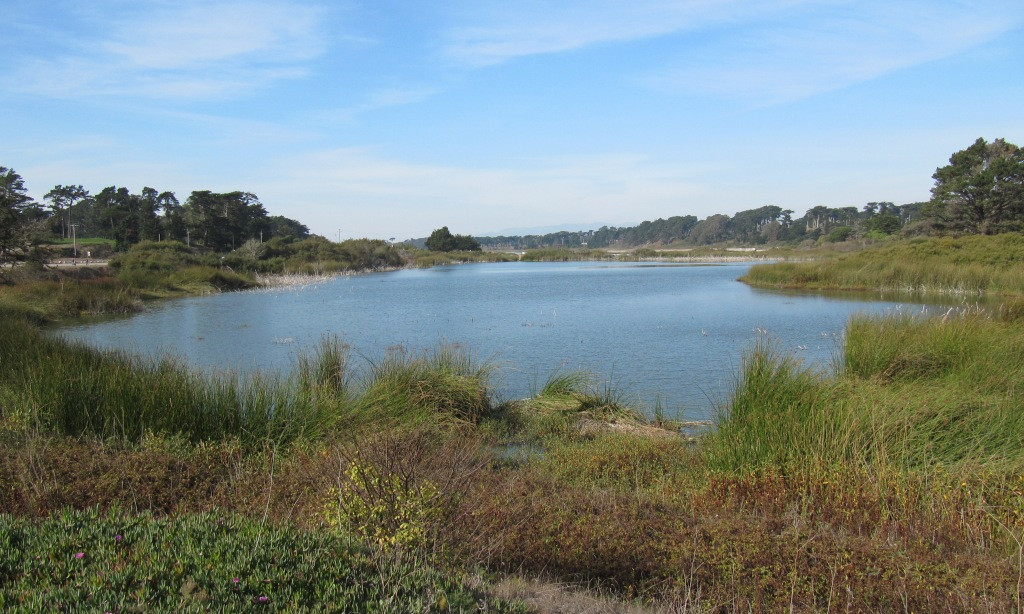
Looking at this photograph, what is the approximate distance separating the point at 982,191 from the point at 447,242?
2801 inches

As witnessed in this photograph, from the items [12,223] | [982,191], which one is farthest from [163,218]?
[982,191]

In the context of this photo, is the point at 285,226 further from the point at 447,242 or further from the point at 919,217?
A: the point at 919,217

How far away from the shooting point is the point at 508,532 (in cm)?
447

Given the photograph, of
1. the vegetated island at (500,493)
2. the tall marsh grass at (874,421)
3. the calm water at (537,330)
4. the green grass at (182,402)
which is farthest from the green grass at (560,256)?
the tall marsh grass at (874,421)

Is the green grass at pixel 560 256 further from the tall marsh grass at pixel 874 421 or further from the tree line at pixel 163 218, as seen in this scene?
the tall marsh grass at pixel 874 421

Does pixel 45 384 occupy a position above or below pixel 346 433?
above

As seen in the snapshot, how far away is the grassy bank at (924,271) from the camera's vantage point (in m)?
29.1

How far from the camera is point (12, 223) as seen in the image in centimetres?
2441

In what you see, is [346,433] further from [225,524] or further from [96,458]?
[225,524]

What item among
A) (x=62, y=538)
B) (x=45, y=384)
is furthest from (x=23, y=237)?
(x=62, y=538)

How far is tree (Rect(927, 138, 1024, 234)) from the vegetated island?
150 ft

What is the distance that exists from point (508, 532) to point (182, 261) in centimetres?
4353

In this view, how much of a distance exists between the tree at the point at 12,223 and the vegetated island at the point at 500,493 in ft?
58.7

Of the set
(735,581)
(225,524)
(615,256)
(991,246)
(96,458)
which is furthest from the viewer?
(615,256)
